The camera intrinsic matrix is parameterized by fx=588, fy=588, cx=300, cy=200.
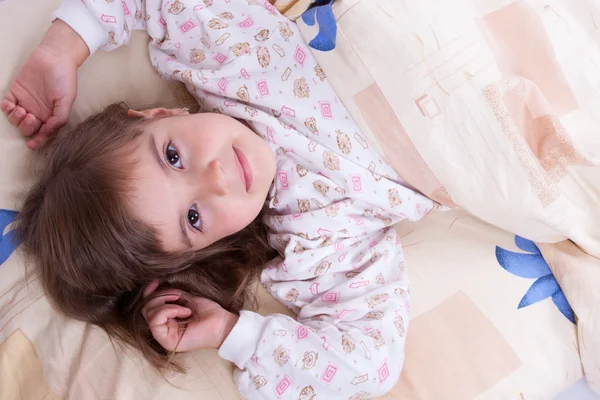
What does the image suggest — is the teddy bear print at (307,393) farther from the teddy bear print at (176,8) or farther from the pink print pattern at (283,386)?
the teddy bear print at (176,8)

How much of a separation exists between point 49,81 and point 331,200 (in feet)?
1.53

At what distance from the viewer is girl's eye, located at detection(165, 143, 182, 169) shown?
80cm

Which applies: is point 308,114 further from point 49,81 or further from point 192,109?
point 49,81

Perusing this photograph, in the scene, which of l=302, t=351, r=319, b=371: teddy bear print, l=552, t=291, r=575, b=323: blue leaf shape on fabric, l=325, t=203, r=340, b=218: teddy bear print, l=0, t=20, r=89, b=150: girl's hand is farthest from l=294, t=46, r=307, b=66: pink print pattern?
l=552, t=291, r=575, b=323: blue leaf shape on fabric

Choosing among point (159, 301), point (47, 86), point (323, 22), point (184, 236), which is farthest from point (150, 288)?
point (323, 22)

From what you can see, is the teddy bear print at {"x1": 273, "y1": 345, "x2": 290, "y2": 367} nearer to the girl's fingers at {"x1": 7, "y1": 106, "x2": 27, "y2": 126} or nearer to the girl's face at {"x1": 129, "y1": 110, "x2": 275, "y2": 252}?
the girl's face at {"x1": 129, "y1": 110, "x2": 275, "y2": 252}

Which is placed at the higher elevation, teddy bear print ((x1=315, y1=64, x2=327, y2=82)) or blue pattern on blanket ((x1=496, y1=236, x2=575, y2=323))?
teddy bear print ((x1=315, y1=64, x2=327, y2=82))

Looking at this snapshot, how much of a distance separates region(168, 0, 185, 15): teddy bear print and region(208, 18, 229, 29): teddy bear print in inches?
2.1

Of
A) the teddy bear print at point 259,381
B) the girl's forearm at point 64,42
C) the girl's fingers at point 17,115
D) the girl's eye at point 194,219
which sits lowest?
the teddy bear print at point 259,381

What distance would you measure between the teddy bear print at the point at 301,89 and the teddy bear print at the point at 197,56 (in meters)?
0.16

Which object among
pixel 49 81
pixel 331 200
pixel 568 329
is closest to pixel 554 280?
pixel 568 329

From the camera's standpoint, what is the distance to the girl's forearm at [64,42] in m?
0.90

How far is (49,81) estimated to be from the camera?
2.93ft

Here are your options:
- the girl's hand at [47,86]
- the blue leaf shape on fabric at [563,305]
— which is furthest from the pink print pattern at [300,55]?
the blue leaf shape on fabric at [563,305]
